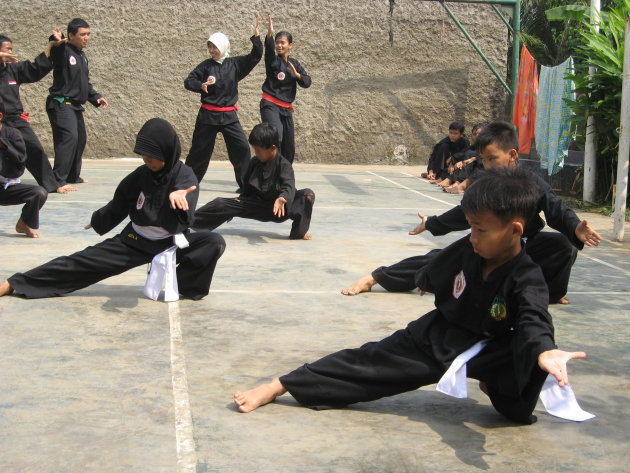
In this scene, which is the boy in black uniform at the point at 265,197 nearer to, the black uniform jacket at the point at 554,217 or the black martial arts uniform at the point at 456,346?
the black uniform jacket at the point at 554,217

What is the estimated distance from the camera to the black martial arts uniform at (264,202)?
6.83 metres

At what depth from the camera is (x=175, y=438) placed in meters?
2.94

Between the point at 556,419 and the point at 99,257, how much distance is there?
2.66m

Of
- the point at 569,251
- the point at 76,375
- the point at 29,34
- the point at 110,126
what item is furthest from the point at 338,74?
the point at 76,375

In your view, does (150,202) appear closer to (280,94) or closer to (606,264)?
(606,264)

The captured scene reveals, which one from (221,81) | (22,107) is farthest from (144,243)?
(221,81)

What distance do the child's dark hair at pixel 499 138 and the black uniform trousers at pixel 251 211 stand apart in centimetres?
228

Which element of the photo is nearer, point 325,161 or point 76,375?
point 76,375

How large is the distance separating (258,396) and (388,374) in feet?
1.61

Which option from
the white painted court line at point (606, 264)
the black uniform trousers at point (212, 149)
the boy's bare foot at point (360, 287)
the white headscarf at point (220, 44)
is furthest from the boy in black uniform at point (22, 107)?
the white painted court line at point (606, 264)

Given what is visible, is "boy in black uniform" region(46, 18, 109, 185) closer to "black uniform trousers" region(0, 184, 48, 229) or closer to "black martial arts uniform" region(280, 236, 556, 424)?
"black uniform trousers" region(0, 184, 48, 229)

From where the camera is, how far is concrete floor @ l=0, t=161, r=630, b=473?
282cm

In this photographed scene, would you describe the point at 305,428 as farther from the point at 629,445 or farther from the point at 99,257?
the point at 99,257

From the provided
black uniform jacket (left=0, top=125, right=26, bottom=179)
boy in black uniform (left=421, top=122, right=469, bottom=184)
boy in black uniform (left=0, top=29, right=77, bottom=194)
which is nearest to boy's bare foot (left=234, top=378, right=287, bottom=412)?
black uniform jacket (left=0, top=125, right=26, bottom=179)
